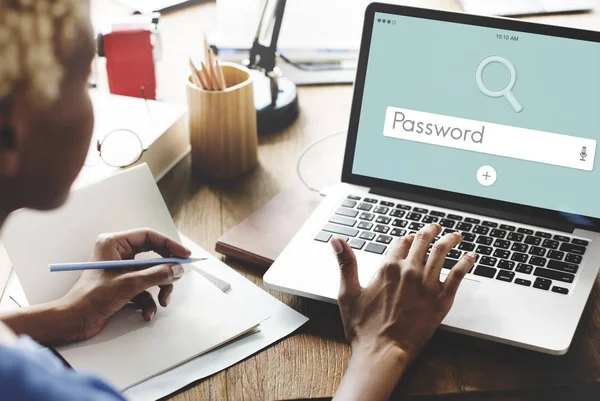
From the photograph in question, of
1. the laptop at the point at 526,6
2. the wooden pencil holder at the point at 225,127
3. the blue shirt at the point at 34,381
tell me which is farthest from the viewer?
the laptop at the point at 526,6

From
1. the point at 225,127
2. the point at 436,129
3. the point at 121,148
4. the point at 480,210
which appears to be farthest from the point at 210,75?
the point at 480,210

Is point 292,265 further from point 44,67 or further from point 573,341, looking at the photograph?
point 44,67

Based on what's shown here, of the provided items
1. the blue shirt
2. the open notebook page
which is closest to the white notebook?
the open notebook page

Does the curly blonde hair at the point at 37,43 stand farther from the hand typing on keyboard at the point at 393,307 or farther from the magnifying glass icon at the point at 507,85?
the magnifying glass icon at the point at 507,85

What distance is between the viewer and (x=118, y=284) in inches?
34.1

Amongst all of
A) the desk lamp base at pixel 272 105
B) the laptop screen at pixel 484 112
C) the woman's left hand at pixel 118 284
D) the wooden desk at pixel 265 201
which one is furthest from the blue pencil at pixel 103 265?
the desk lamp base at pixel 272 105

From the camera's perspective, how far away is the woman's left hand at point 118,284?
854mm

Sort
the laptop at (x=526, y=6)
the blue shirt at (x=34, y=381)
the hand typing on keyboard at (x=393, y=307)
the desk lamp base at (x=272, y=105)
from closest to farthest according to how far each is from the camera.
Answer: the blue shirt at (x=34, y=381), the hand typing on keyboard at (x=393, y=307), the desk lamp base at (x=272, y=105), the laptop at (x=526, y=6)

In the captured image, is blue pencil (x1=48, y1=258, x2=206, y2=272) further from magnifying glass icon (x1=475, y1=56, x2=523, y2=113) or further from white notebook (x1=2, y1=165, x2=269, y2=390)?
magnifying glass icon (x1=475, y1=56, x2=523, y2=113)

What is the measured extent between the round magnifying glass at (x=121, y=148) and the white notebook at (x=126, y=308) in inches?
5.1

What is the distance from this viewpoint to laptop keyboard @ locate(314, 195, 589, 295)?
0.91 metres

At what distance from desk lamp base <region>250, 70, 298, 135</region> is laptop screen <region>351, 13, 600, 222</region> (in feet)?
0.96

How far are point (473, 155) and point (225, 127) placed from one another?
1.29ft

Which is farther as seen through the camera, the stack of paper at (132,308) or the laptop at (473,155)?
the laptop at (473,155)
